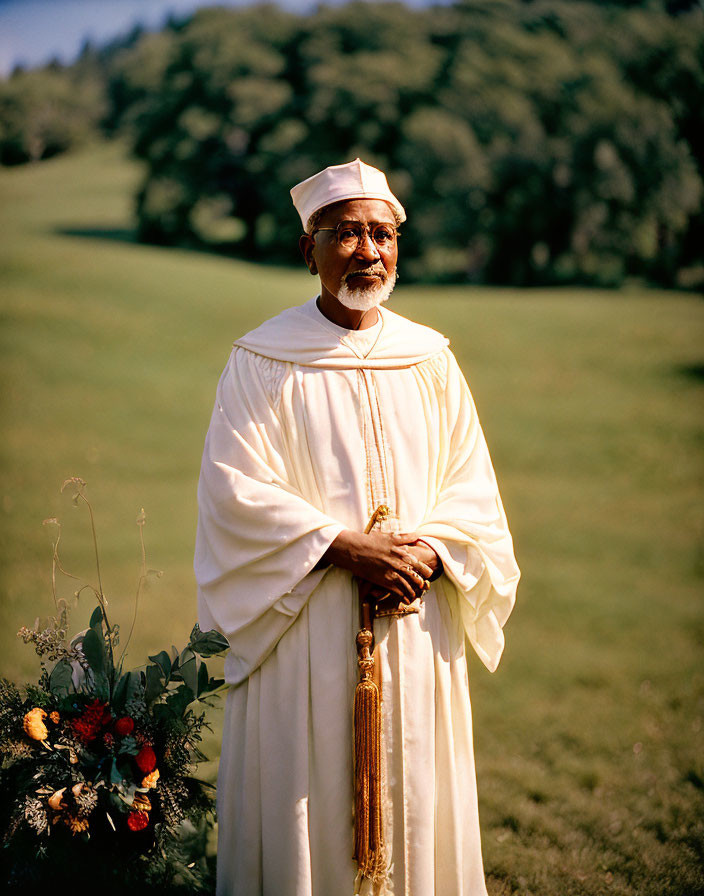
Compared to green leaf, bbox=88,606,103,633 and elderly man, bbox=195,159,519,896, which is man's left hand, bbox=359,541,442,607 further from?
green leaf, bbox=88,606,103,633

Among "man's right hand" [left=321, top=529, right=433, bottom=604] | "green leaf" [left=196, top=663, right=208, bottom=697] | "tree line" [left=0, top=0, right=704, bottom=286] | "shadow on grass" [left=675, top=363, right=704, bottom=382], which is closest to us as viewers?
"man's right hand" [left=321, top=529, right=433, bottom=604]

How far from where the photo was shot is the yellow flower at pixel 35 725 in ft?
9.86

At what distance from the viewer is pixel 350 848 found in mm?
2982

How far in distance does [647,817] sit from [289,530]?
10.1ft

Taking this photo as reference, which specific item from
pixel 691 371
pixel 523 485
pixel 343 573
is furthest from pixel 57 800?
pixel 691 371

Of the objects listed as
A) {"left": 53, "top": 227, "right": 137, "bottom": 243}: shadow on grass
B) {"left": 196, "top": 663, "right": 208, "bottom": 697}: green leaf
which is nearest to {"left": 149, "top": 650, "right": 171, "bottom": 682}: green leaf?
{"left": 196, "top": 663, "right": 208, "bottom": 697}: green leaf

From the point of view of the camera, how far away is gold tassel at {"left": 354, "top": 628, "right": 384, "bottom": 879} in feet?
9.50

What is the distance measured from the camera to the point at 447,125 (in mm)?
32375

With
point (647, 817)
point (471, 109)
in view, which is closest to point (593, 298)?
point (471, 109)

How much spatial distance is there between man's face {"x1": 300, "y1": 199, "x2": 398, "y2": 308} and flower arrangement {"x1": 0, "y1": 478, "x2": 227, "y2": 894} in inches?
45.4

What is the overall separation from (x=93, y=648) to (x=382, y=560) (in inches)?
45.2

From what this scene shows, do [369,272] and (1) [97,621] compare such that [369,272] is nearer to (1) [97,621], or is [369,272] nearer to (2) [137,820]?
(1) [97,621]

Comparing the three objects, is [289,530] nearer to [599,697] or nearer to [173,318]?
[599,697]

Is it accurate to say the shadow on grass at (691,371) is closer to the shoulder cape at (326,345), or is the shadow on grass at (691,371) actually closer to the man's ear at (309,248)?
the shoulder cape at (326,345)
